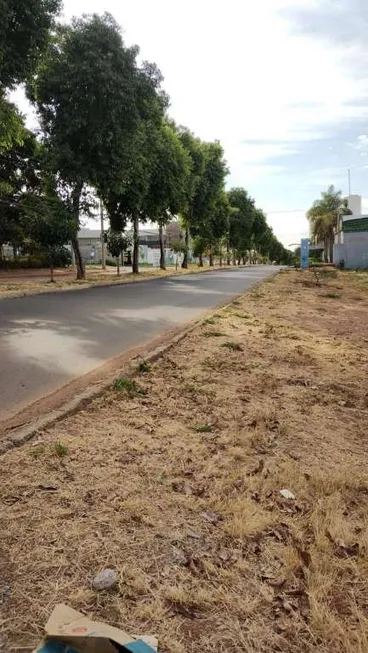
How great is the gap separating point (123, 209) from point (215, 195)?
1880 cm

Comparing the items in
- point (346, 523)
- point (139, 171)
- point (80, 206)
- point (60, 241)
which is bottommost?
point (346, 523)

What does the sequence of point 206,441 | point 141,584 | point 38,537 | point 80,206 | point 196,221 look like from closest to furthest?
1. point 141,584
2. point 38,537
3. point 206,441
4. point 80,206
5. point 196,221

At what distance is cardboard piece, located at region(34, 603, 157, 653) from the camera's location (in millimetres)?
1817

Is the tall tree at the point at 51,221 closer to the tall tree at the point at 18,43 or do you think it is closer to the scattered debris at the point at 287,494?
the tall tree at the point at 18,43

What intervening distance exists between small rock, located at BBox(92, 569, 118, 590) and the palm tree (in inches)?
2656

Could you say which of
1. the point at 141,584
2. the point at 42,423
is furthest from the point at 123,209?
the point at 141,584

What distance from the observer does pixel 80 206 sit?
26.1m

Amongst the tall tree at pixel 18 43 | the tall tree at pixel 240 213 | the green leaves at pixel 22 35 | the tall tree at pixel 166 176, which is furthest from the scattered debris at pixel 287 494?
the tall tree at pixel 240 213

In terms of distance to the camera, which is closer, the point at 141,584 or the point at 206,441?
the point at 141,584

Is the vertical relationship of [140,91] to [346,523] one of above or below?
above

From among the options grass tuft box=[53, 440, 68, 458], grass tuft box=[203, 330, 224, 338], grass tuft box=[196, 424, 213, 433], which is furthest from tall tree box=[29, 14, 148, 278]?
grass tuft box=[53, 440, 68, 458]

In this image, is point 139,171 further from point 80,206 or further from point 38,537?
point 38,537

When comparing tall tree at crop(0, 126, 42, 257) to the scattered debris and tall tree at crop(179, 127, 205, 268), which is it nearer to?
tall tree at crop(179, 127, 205, 268)

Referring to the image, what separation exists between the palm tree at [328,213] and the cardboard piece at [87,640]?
67.9 metres
